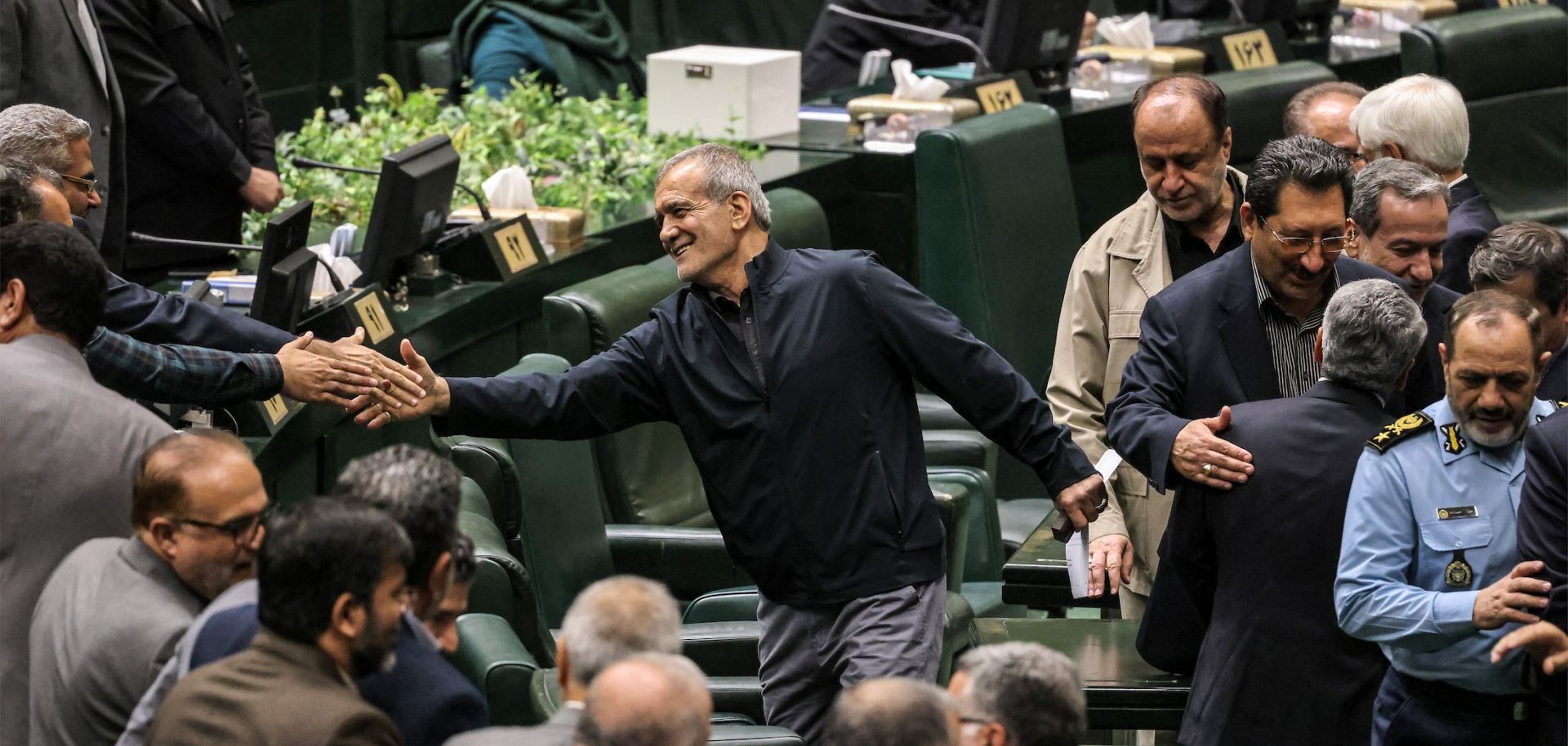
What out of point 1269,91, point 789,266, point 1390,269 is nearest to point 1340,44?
point 1269,91

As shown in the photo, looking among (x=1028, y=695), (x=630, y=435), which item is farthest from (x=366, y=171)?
(x=1028, y=695)

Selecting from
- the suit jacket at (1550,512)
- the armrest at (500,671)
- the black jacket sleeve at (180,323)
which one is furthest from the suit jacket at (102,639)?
the suit jacket at (1550,512)

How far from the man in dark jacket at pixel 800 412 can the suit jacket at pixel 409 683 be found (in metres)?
1.08

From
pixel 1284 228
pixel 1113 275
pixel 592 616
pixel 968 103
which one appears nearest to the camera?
pixel 592 616

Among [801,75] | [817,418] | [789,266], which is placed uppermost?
[789,266]

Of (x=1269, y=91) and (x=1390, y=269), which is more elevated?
(x=1390, y=269)

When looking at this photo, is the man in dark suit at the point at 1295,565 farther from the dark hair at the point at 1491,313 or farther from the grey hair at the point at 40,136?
the grey hair at the point at 40,136

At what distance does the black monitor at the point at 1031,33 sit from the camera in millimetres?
6523

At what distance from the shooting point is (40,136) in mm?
3326

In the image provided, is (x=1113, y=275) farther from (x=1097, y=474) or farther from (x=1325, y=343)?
(x=1325, y=343)

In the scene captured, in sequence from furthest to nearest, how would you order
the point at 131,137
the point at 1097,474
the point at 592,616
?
the point at 131,137, the point at 1097,474, the point at 592,616

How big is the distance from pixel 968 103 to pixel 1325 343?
135 inches

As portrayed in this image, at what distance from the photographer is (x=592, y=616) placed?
6.95ft

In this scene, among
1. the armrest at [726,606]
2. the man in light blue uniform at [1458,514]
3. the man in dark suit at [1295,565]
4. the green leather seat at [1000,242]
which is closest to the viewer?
the man in light blue uniform at [1458,514]
